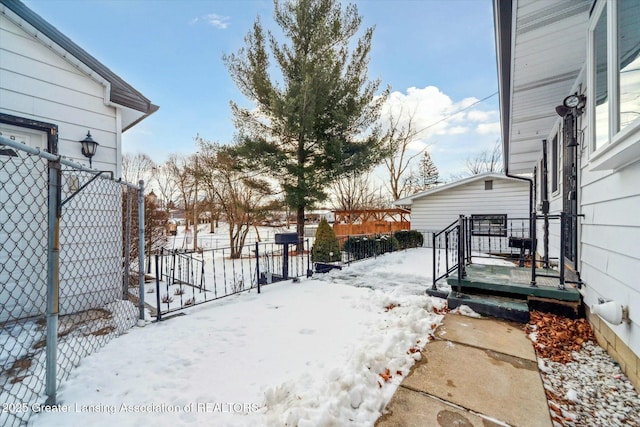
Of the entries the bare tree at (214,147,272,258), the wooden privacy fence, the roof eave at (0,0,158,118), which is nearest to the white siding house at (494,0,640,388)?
the roof eave at (0,0,158,118)

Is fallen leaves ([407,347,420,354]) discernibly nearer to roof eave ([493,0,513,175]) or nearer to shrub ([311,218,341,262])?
roof eave ([493,0,513,175])

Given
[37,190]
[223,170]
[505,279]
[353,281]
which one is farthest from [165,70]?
[505,279]

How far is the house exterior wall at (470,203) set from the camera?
33.0 feet

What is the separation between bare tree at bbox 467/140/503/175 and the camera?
2171cm

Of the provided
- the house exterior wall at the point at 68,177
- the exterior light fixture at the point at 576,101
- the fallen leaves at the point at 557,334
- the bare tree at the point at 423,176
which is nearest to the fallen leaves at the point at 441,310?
the fallen leaves at the point at 557,334

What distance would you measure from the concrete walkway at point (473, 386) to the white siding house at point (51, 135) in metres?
3.46

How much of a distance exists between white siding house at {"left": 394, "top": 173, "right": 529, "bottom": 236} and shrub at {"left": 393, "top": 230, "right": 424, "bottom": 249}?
0.94 metres

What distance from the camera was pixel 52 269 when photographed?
1646 millimetres

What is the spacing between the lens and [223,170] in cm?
1127

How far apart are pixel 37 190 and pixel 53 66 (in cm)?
164

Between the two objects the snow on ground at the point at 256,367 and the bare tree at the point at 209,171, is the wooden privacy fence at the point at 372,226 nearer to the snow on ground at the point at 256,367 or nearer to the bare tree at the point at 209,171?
the bare tree at the point at 209,171

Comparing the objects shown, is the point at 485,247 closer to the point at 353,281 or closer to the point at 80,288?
the point at 353,281

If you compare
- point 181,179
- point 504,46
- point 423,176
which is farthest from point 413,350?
point 423,176

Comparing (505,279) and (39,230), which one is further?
(505,279)
